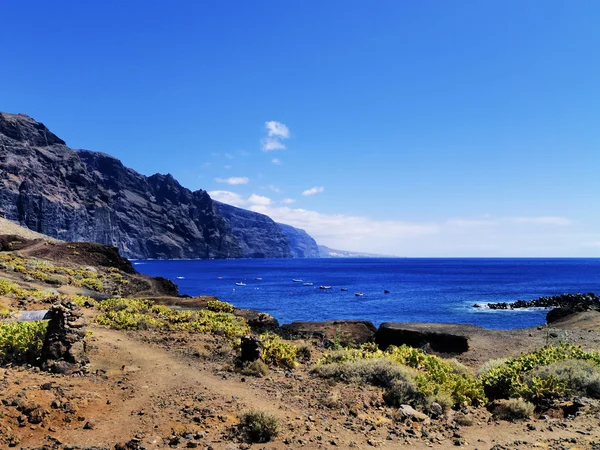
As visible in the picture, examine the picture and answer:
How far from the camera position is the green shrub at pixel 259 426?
843 cm

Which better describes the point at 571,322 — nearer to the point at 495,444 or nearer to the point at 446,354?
→ the point at 446,354

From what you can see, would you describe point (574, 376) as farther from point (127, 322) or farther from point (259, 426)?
point (127, 322)

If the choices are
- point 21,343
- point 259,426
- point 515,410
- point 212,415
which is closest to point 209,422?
point 212,415

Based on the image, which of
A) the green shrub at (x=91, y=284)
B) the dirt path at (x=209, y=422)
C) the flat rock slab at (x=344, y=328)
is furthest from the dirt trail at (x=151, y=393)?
the green shrub at (x=91, y=284)

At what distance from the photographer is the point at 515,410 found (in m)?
10.8

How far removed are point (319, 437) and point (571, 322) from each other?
101 ft

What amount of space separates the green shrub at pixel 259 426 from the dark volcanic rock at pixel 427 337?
15.3 meters

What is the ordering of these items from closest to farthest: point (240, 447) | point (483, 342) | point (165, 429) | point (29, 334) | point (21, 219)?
point (240, 447) → point (165, 429) → point (29, 334) → point (483, 342) → point (21, 219)

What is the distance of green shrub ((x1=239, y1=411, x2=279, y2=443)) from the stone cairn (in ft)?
19.6

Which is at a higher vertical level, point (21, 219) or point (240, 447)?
point (21, 219)

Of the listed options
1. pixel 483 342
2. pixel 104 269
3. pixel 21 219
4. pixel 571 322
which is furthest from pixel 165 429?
pixel 21 219

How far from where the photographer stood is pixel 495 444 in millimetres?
9023

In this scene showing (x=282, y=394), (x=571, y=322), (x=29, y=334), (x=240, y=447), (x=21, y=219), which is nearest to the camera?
(x=240, y=447)

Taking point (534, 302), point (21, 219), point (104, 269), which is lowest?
point (534, 302)
